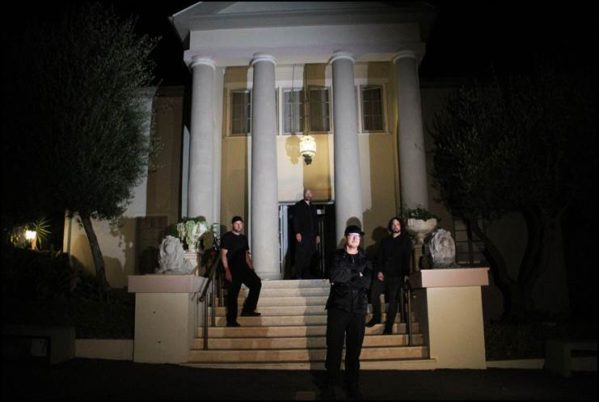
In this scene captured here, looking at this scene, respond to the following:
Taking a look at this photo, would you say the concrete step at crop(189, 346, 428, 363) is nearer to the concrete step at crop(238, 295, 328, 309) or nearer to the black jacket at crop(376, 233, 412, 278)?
the black jacket at crop(376, 233, 412, 278)

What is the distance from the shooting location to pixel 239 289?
8.76 meters

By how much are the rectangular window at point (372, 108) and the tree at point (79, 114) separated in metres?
6.14

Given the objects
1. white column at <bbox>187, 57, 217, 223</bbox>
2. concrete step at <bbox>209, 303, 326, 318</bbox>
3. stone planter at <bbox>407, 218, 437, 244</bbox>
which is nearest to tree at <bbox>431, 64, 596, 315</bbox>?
stone planter at <bbox>407, 218, 437, 244</bbox>

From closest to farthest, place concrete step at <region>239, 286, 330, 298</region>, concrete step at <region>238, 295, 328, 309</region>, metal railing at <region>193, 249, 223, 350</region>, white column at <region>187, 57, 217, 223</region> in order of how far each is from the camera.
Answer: metal railing at <region>193, 249, 223, 350</region> → concrete step at <region>238, 295, 328, 309</region> → concrete step at <region>239, 286, 330, 298</region> → white column at <region>187, 57, 217, 223</region>

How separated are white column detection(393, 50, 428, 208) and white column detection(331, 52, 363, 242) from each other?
1.12 metres

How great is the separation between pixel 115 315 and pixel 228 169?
6.59 m

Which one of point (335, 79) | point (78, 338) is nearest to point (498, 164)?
point (335, 79)

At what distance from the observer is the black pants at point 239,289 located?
8.66 m

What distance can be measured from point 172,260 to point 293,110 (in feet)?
24.9

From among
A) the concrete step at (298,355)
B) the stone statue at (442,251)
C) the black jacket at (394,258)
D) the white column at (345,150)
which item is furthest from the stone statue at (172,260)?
the white column at (345,150)

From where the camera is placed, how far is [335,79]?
1293cm

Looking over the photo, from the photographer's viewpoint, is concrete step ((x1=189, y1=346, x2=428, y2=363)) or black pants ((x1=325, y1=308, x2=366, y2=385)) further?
concrete step ((x1=189, y1=346, x2=428, y2=363))

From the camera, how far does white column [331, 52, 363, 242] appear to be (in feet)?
39.6

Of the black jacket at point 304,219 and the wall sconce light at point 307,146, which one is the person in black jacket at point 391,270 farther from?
the wall sconce light at point 307,146
